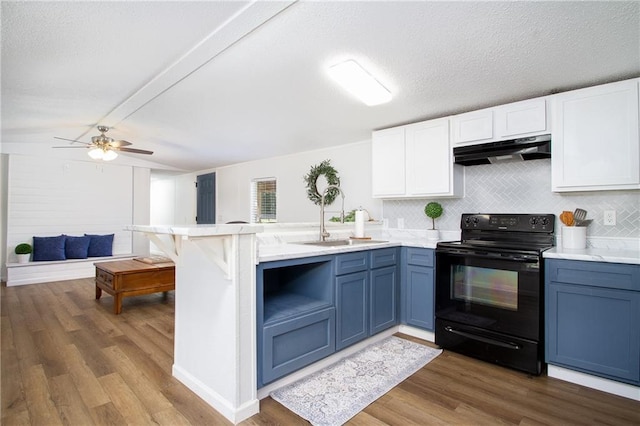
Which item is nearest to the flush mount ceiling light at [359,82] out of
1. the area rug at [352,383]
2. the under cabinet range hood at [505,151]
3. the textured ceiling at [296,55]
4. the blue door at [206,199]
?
the textured ceiling at [296,55]

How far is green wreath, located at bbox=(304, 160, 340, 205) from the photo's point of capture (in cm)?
478

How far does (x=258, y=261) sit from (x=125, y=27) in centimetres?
166

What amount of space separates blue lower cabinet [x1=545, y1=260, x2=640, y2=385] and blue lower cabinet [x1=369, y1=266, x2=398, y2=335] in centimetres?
119

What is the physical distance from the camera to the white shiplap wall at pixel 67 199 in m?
5.60

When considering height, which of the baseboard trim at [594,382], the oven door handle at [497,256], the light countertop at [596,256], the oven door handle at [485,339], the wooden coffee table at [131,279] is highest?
the light countertop at [596,256]

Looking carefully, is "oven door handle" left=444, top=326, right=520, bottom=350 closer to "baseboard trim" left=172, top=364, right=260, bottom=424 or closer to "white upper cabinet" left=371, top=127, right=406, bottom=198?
"white upper cabinet" left=371, top=127, right=406, bottom=198

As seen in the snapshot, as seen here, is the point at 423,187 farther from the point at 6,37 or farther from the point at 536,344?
the point at 6,37

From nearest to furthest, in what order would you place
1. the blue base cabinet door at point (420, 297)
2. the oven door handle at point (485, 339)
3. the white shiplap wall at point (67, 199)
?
the oven door handle at point (485, 339) < the blue base cabinet door at point (420, 297) < the white shiplap wall at point (67, 199)

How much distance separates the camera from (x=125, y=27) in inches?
80.6

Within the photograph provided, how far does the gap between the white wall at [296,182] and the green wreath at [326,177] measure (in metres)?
0.08

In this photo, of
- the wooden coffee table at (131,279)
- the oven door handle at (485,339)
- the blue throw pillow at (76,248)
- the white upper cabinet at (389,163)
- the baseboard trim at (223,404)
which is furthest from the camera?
the blue throw pillow at (76,248)

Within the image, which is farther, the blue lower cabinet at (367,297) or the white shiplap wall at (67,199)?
the white shiplap wall at (67,199)

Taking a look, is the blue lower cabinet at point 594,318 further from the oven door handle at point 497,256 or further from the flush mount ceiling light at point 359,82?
the flush mount ceiling light at point 359,82

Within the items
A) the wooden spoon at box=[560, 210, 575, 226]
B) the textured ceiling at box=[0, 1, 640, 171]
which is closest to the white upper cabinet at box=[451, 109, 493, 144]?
the textured ceiling at box=[0, 1, 640, 171]
